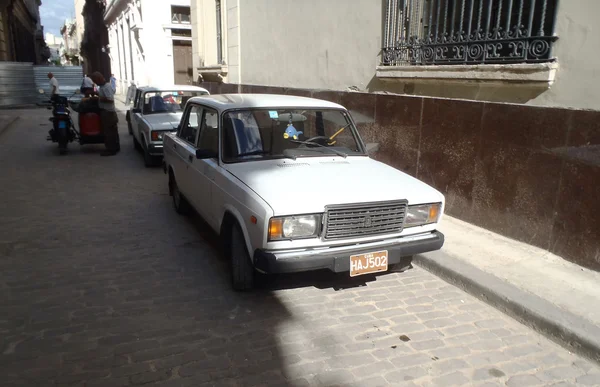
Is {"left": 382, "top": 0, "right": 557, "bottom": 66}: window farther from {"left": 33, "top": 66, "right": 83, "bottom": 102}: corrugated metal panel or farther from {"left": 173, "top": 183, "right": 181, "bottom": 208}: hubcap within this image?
{"left": 33, "top": 66, "right": 83, "bottom": 102}: corrugated metal panel

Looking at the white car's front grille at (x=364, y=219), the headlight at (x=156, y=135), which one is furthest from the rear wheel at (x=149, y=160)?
the white car's front grille at (x=364, y=219)

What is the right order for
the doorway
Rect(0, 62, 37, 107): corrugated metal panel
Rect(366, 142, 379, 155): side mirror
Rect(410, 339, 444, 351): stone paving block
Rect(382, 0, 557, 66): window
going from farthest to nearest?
1. Rect(0, 62, 37, 107): corrugated metal panel
2. the doorway
3. Rect(366, 142, 379, 155): side mirror
4. Rect(382, 0, 557, 66): window
5. Rect(410, 339, 444, 351): stone paving block

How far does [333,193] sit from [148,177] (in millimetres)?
5958

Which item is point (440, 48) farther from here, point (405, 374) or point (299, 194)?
point (405, 374)

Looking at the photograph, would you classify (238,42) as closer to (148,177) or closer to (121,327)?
(148,177)

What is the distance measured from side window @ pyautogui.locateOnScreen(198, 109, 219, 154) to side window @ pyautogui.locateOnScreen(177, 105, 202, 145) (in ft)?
0.58

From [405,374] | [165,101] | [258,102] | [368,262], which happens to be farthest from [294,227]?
[165,101]

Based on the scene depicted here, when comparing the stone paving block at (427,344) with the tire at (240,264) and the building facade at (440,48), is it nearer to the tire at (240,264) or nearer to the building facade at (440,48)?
the tire at (240,264)

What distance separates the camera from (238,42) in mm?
12422

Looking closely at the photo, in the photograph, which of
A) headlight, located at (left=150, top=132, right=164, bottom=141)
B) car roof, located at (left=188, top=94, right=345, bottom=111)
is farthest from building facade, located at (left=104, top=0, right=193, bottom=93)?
car roof, located at (left=188, top=94, right=345, bottom=111)

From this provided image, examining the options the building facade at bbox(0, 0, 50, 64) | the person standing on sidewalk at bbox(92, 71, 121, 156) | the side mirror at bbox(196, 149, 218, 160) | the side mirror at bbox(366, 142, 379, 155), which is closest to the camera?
the side mirror at bbox(196, 149, 218, 160)

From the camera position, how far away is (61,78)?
26625 mm

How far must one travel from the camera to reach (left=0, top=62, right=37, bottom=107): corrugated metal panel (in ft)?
74.7

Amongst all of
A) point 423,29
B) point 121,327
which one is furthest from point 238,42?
point 121,327
